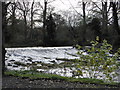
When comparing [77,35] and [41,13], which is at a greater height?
[41,13]

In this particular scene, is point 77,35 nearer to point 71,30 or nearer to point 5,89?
point 71,30

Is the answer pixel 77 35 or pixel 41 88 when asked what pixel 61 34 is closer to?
pixel 77 35

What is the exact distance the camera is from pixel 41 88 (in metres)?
3.63

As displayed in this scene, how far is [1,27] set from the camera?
16.6 ft

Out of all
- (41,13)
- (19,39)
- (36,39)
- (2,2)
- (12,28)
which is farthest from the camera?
(41,13)

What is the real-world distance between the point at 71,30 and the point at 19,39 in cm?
696

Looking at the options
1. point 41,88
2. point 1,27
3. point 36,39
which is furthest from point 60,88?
point 36,39

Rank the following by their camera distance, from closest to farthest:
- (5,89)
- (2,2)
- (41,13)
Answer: (5,89) < (2,2) < (41,13)

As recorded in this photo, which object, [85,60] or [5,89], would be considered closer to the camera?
[5,89]

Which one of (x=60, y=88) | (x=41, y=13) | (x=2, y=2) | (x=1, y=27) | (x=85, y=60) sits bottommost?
(x=60, y=88)

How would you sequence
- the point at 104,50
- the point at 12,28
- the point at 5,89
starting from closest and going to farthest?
1. the point at 5,89
2. the point at 104,50
3. the point at 12,28

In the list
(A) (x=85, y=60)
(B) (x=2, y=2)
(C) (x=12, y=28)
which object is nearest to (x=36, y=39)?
(C) (x=12, y=28)

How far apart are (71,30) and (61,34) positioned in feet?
4.74

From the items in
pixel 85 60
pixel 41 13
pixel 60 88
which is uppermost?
pixel 41 13
